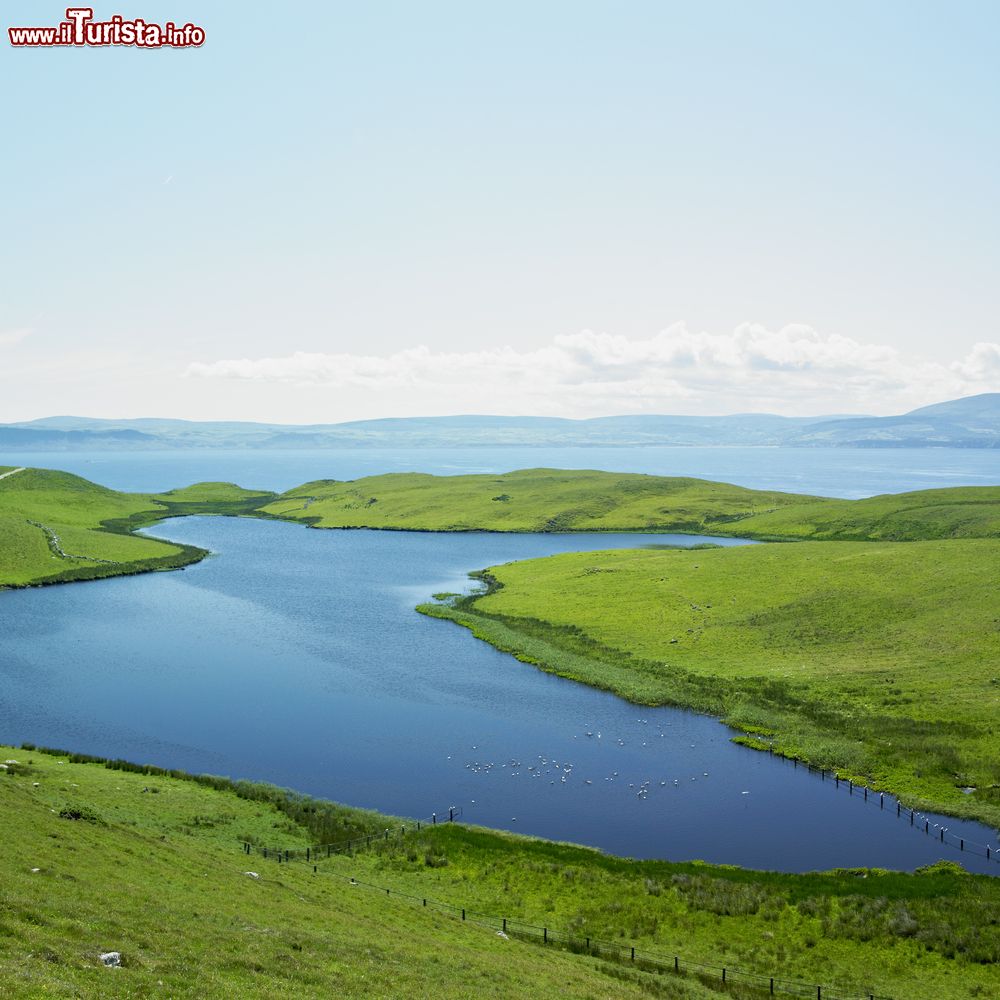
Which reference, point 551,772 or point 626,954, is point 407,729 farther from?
point 626,954

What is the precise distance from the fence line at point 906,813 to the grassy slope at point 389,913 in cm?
499

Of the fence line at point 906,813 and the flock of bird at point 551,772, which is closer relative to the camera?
the fence line at point 906,813

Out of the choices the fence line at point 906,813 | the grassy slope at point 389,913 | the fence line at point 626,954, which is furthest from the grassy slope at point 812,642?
the fence line at point 626,954

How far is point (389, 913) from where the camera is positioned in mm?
36656

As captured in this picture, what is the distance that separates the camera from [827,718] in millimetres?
67375

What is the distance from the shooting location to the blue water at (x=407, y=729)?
168 feet

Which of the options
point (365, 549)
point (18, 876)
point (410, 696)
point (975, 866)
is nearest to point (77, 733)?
point (410, 696)

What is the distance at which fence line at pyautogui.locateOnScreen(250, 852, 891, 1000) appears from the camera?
3325 centimetres

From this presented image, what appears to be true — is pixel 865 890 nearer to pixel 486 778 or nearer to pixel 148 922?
pixel 486 778

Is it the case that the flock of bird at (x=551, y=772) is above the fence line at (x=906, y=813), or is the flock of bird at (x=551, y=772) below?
below

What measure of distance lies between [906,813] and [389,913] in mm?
34959

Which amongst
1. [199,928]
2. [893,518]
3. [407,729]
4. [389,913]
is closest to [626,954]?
[389,913]

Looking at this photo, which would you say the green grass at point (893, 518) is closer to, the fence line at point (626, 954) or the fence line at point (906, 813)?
the fence line at point (906, 813)

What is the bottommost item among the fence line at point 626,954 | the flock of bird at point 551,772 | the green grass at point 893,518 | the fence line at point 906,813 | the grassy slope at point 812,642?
the flock of bird at point 551,772
